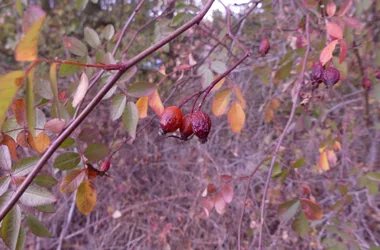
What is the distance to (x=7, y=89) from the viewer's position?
0.41 meters

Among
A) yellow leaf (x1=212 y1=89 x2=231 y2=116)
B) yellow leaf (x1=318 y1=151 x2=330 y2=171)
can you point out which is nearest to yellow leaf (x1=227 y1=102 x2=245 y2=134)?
yellow leaf (x1=212 y1=89 x2=231 y2=116)

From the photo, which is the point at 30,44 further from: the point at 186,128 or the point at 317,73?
the point at 317,73

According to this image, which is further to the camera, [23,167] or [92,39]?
[92,39]

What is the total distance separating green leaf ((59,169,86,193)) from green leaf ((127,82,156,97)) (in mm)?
226

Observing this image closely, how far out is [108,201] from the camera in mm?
3176

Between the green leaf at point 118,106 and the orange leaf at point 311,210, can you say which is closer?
→ the green leaf at point 118,106

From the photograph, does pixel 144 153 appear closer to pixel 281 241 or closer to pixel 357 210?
pixel 281 241

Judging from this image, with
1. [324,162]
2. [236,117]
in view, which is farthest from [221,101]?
[324,162]

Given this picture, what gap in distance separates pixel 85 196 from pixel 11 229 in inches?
7.2

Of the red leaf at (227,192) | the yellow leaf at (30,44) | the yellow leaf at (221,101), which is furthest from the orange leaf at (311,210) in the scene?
the yellow leaf at (30,44)

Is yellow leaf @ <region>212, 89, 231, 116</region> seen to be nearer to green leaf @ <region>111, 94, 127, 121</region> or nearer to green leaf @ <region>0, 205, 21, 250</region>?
green leaf @ <region>111, 94, 127, 121</region>

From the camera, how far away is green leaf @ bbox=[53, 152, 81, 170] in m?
0.80

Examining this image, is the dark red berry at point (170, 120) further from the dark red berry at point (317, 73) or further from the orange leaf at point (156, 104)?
the dark red berry at point (317, 73)

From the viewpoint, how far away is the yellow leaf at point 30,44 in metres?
0.42
